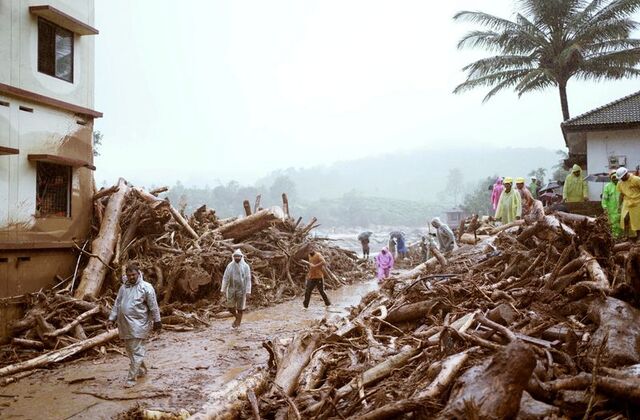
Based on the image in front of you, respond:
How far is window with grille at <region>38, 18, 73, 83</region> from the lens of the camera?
11.7 meters

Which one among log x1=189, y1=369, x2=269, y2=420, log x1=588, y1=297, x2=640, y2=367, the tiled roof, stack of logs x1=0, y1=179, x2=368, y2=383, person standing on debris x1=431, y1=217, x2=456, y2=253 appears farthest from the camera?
the tiled roof

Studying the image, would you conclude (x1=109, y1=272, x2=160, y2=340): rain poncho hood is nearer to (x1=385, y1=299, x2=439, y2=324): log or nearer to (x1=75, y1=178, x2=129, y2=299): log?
(x1=385, y1=299, x2=439, y2=324): log

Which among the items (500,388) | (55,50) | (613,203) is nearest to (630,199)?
(613,203)

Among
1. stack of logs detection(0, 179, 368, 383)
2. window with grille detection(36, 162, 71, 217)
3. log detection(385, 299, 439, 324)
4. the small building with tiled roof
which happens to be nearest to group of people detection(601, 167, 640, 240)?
log detection(385, 299, 439, 324)

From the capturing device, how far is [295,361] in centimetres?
630

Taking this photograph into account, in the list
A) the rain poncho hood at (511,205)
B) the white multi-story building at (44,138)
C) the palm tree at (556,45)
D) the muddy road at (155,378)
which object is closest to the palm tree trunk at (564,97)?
the palm tree at (556,45)

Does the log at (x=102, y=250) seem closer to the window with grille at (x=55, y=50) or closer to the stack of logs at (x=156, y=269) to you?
the stack of logs at (x=156, y=269)

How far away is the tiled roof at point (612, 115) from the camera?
55.2 feet

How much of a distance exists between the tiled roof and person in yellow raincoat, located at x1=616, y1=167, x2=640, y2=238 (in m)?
8.98

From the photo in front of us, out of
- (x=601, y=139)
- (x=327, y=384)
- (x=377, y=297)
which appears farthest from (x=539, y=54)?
(x=327, y=384)

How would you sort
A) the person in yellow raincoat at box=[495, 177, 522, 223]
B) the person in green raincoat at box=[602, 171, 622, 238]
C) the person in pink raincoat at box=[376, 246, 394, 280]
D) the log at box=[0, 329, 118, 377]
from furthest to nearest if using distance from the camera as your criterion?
the person in pink raincoat at box=[376, 246, 394, 280], the person in yellow raincoat at box=[495, 177, 522, 223], the person in green raincoat at box=[602, 171, 622, 238], the log at box=[0, 329, 118, 377]

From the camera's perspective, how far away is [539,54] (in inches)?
957

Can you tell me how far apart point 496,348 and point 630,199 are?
6.44m

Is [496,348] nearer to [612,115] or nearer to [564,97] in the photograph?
[612,115]
